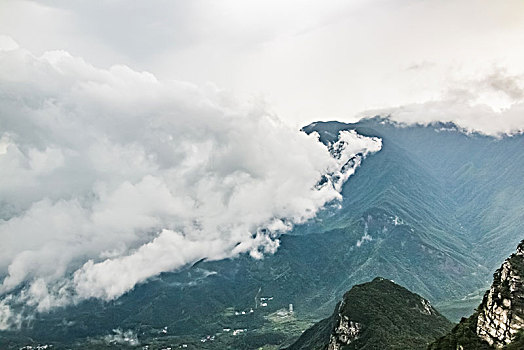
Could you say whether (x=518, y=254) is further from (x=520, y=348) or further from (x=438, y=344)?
(x=520, y=348)

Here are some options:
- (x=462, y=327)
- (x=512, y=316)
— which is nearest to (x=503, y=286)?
(x=512, y=316)

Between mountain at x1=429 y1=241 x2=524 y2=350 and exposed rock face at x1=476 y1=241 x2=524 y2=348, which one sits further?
exposed rock face at x1=476 y1=241 x2=524 y2=348

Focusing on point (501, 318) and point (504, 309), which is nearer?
point (504, 309)

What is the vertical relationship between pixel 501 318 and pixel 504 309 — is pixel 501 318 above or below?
below

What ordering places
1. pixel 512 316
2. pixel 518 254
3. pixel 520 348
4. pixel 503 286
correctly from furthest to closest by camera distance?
pixel 518 254 → pixel 503 286 → pixel 512 316 → pixel 520 348

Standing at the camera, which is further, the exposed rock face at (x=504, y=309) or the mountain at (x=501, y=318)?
the exposed rock face at (x=504, y=309)
